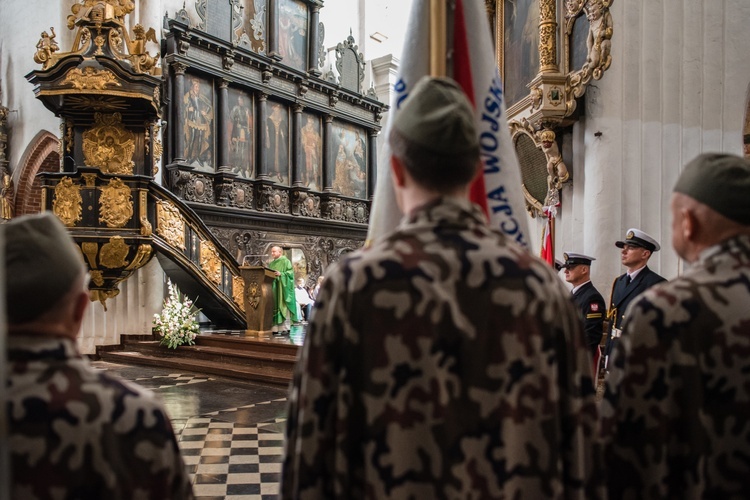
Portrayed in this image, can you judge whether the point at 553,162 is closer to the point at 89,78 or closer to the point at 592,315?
the point at 592,315

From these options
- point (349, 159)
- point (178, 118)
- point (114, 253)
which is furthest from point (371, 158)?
point (114, 253)

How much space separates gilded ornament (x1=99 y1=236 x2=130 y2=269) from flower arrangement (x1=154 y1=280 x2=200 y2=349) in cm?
102

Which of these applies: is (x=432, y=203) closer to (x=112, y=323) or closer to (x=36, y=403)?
(x=36, y=403)

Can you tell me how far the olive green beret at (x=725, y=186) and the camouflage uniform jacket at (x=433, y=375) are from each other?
56 centimetres

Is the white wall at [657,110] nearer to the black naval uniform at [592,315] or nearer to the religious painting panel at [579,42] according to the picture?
the religious painting panel at [579,42]

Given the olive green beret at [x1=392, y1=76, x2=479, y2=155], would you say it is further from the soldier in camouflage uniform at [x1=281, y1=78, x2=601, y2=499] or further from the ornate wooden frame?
the ornate wooden frame

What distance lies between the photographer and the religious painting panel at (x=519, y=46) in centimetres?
836

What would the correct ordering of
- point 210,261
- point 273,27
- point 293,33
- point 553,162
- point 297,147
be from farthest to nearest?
1. point 293,33
2. point 297,147
3. point 273,27
4. point 210,261
5. point 553,162

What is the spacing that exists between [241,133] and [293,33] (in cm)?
348

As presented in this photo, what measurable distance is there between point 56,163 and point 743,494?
14710 millimetres

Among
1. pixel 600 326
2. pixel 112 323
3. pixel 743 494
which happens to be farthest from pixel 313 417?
pixel 112 323

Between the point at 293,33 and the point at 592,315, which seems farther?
the point at 293,33

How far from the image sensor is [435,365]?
1.26 meters

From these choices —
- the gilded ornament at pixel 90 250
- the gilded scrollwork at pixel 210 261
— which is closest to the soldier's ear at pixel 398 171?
the gilded ornament at pixel 90 250
